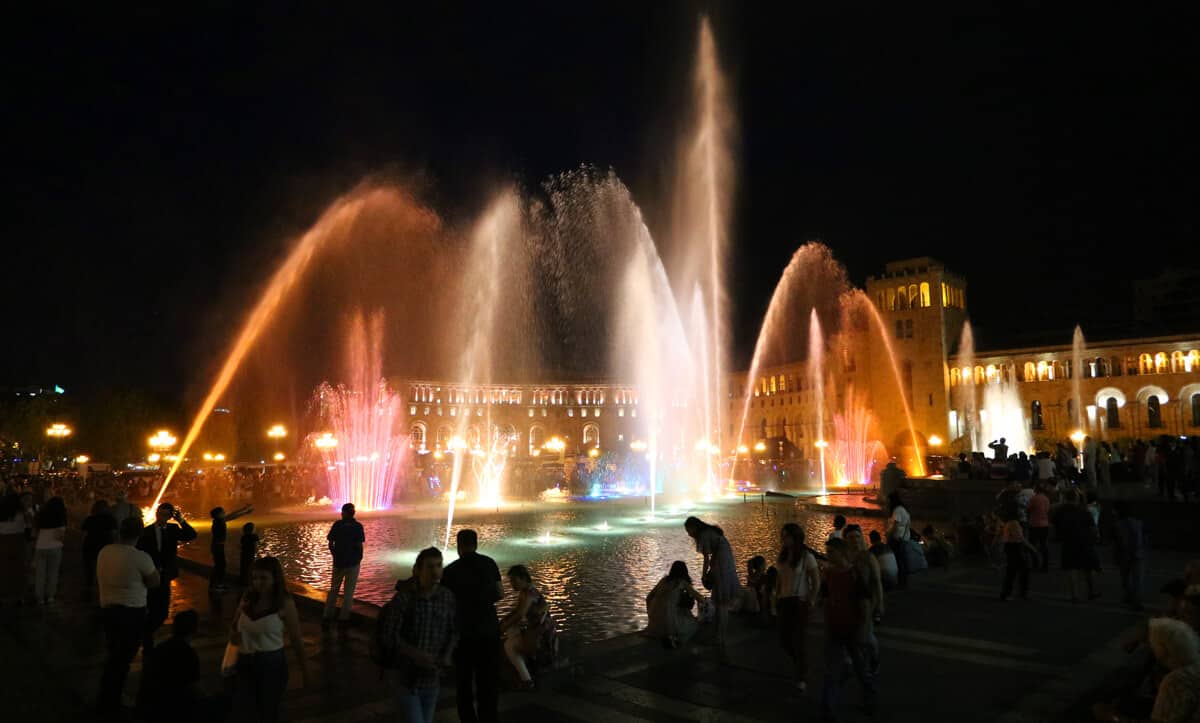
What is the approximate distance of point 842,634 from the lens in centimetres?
615

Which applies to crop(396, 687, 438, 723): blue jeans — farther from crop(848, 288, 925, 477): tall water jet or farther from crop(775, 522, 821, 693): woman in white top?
crop(848, 288, 925, 477): tall water jet

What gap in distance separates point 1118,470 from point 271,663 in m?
30.9

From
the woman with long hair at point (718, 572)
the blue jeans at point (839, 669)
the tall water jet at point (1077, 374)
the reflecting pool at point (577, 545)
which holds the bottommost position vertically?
the reflecting pool at point (577, 545)

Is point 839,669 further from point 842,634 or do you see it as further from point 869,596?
point 869,596

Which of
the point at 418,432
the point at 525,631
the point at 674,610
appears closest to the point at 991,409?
the point at 418,432

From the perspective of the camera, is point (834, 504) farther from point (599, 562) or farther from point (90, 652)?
point (90, 652)

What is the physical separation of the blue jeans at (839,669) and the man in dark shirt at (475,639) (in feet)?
8.60

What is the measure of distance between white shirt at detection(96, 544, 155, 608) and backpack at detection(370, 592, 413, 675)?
10.00ft

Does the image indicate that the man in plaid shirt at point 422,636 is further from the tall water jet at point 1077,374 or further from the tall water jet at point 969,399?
the tall water jet at point 969,399

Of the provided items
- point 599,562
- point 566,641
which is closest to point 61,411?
point 599,562

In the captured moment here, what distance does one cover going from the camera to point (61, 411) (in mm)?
57125

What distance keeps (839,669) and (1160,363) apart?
75.7 meters

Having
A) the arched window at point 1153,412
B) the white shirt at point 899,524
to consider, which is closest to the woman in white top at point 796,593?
the white shirt at point 899,524

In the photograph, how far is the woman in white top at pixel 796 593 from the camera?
6.87 metres
